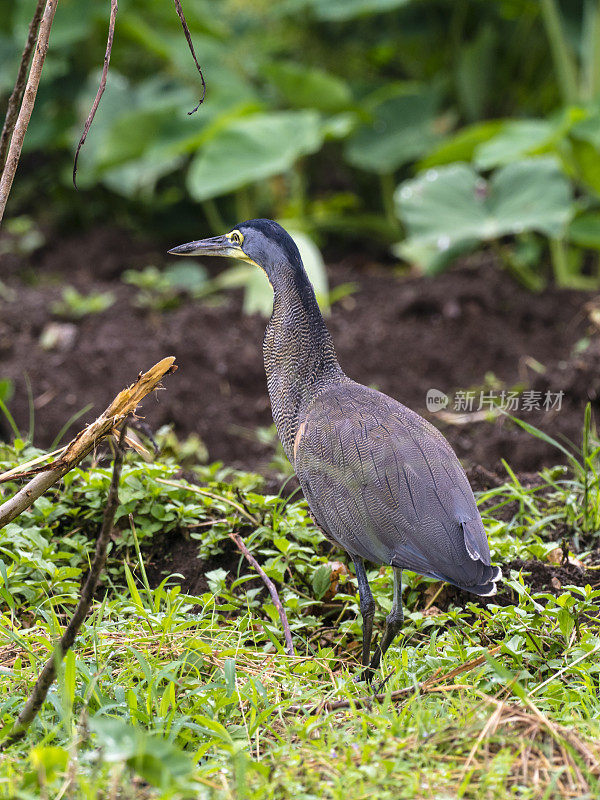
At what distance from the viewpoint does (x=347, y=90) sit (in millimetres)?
7859

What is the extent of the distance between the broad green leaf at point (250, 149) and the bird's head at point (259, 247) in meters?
3.60

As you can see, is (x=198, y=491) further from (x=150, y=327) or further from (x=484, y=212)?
(x=484, y=212)

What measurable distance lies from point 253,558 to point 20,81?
147cm

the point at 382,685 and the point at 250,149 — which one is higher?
the point at 250,149

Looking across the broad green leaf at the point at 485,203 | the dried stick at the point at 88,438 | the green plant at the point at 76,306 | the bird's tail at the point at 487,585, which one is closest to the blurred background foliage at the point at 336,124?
the broad green leaf at the point at 485,203

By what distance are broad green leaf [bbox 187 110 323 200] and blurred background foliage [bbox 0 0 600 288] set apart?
0.01 meters

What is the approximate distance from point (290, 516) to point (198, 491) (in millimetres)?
322

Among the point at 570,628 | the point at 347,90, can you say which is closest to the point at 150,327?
the point at 347,90

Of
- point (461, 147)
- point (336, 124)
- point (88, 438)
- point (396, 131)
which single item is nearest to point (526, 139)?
point (461, 147)

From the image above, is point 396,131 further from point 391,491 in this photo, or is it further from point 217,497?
point 391,491

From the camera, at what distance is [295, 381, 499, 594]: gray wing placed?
241cm

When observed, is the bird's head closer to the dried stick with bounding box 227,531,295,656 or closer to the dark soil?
the dried stick with bounding box 227,531,295,656

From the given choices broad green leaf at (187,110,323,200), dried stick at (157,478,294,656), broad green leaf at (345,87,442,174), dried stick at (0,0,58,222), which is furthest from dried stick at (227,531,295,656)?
broad green leaf at (345,87,442,174)

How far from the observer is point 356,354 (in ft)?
19.2
